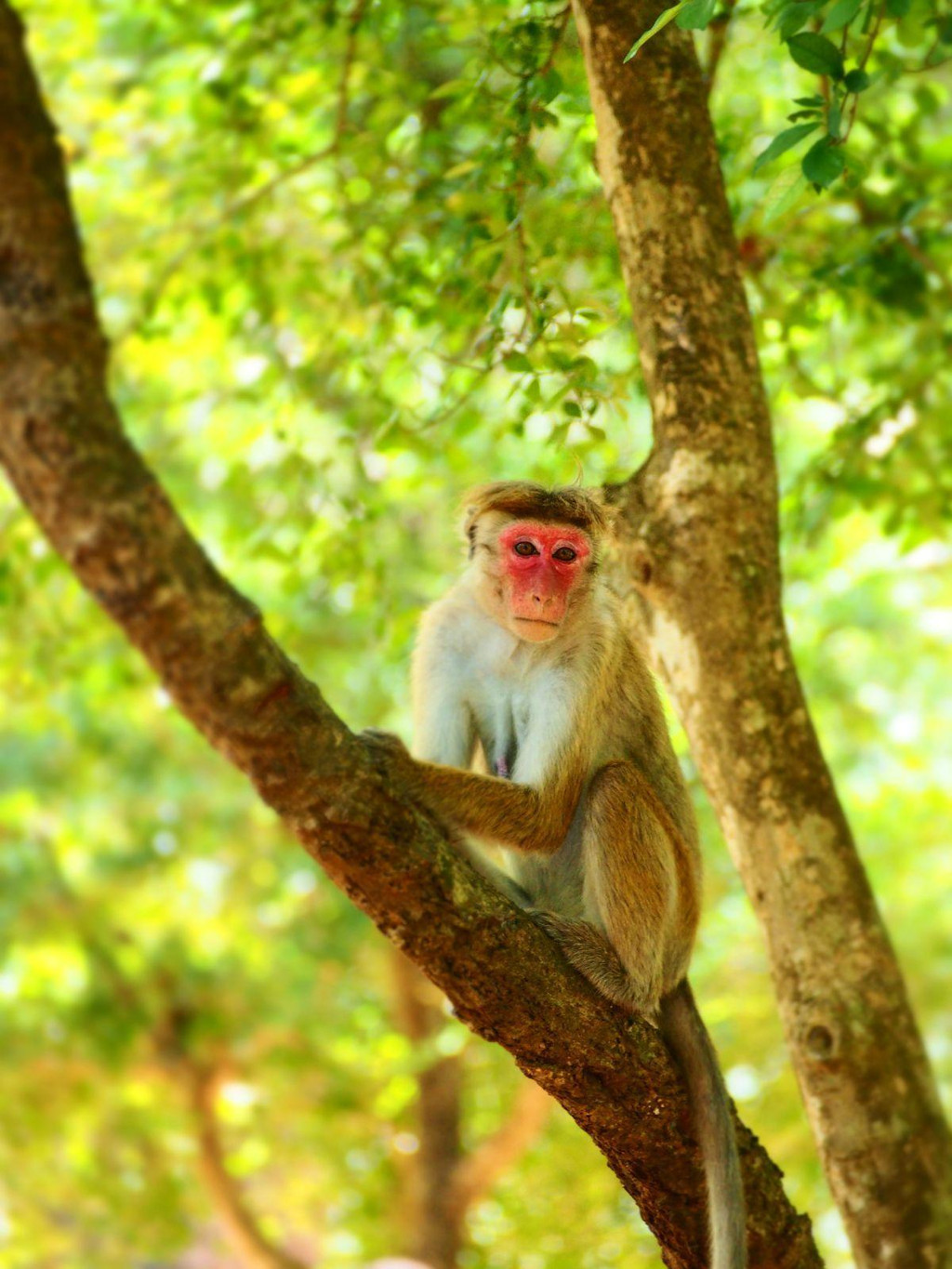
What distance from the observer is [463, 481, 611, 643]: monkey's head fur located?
14.0ft

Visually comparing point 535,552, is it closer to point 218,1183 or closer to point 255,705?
point 255,705

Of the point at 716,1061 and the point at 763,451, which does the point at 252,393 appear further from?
the point at 716,1061

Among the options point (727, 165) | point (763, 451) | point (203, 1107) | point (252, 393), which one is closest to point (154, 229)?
point (252, 393)

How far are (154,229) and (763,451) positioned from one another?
396cm

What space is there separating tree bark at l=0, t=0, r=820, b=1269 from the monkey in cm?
42

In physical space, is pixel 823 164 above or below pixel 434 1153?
below

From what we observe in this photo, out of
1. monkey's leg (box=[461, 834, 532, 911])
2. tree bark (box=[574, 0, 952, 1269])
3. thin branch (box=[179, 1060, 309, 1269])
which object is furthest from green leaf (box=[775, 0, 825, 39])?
thin branch (box=[179, 1060, 309, 1269])

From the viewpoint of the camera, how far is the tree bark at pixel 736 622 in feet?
12.4

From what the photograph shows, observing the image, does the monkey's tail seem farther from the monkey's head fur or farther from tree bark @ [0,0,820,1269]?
the monkey's head fur

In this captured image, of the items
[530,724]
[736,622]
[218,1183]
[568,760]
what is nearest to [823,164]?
[736,622]

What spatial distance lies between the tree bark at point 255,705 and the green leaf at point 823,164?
4.65 ft

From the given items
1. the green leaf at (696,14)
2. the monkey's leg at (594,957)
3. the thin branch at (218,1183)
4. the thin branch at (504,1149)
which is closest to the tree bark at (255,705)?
the monkey's leg at (594,957)

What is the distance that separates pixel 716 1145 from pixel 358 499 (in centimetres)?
303

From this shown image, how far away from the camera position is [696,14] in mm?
2721
